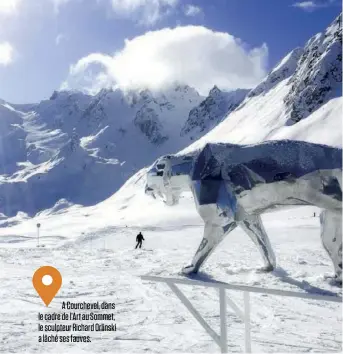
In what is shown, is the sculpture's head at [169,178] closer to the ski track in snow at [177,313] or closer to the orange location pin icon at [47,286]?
the ski track in snow at [177,313]

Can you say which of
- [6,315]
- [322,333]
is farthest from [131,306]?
[322,333]

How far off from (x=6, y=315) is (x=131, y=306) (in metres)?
2.55

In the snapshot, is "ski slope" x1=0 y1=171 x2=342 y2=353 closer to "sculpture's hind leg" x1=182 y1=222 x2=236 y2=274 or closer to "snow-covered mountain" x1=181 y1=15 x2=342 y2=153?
"sculpture's hind leg" x1=182 y1=222 x2=236 y2=274

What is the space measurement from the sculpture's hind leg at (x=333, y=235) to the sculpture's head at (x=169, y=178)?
10.1ft

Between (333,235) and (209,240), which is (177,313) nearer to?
(209,240)

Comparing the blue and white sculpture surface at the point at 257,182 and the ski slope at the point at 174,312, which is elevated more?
the blue and white sculpture surface at the point at 257,182

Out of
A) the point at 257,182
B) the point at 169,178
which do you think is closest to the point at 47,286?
the point at 169,178

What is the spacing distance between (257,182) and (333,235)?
1.70 meters

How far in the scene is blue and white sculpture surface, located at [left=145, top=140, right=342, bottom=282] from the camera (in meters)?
8.37

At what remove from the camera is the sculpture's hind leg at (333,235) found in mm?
8531

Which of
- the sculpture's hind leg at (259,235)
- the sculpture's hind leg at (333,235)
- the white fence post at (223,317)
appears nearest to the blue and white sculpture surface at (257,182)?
the sculpture's hind leg at (333,235)

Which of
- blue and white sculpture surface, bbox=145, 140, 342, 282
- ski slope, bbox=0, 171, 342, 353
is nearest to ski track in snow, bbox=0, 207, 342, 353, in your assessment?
ski slope, bbox=0, 171, 342, 353

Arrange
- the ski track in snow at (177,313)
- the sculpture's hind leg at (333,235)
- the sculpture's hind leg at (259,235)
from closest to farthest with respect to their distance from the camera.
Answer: the ski track in snow at (177,313)
the sculpture's hind leg at (333,235)
the sculpture's hind leg at (259,235)

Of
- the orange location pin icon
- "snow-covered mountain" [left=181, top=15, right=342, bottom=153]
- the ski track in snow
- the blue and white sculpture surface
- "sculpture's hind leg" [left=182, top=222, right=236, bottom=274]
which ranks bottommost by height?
the ski track in snow
